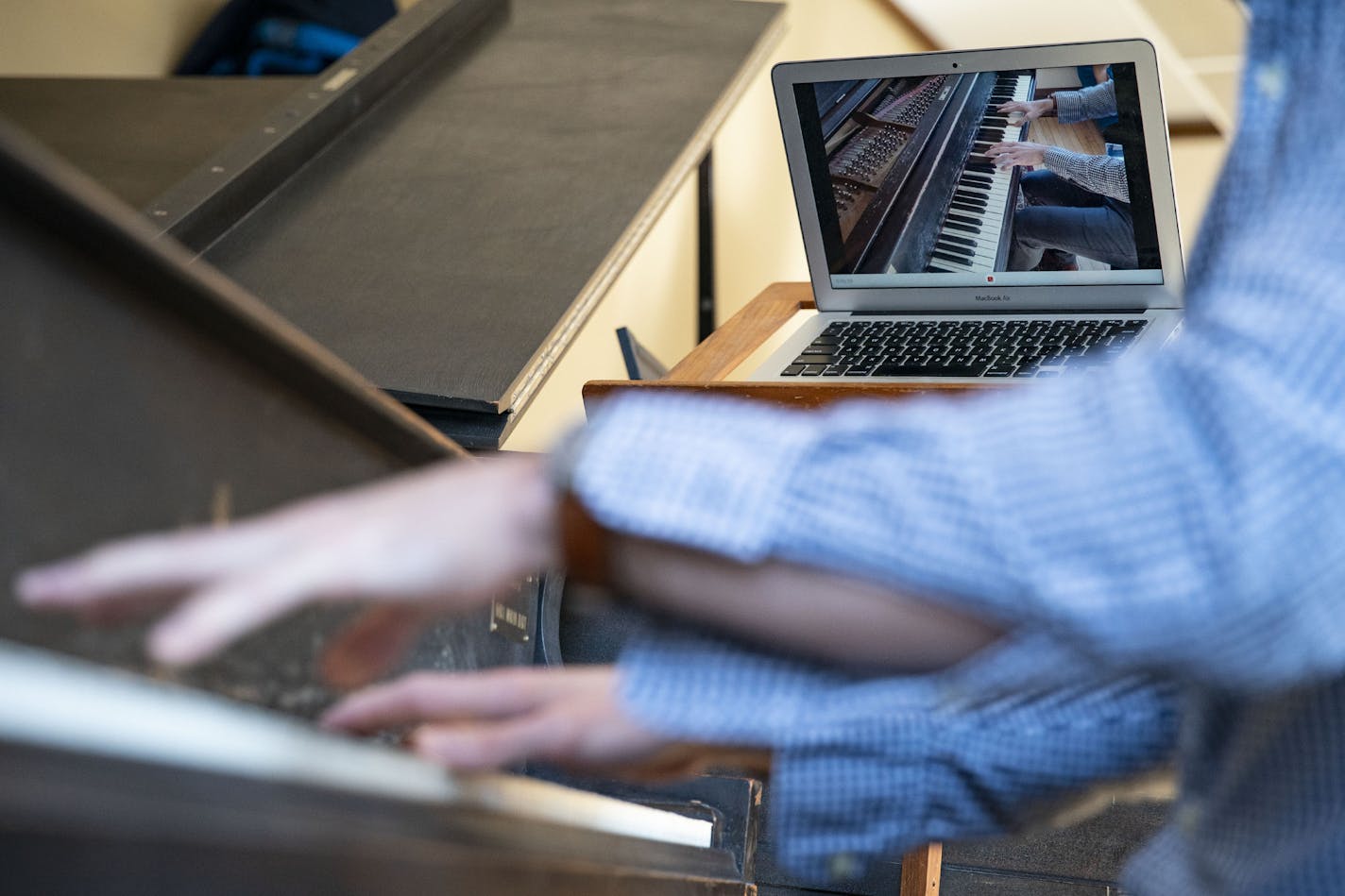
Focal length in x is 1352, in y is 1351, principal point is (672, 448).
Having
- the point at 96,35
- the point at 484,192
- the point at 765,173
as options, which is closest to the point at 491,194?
the point at 484,192

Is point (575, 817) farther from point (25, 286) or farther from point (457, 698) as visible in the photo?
point (25, 286)

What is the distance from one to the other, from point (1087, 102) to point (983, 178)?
5.2 inches

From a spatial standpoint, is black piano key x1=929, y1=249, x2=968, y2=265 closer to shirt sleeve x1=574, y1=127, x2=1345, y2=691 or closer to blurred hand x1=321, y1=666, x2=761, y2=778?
blurred hand x1=321, y1=666, x2=761, y2=778

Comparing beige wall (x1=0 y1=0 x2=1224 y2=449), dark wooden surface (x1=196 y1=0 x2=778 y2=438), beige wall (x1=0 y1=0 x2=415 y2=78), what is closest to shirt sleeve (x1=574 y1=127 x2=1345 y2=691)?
dark wooden surface (x1=196 y1=0 x2=778 y2=438)

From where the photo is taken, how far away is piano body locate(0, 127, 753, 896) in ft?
0.93

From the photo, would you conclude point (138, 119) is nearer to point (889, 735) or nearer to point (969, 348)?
point (969, 348)

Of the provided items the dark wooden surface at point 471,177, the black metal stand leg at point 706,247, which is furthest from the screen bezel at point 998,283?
the black metal stand leg at point 706,247

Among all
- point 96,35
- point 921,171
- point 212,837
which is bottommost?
point 212,837

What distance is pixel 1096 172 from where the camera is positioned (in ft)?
4.74

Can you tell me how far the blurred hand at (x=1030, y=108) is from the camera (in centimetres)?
147

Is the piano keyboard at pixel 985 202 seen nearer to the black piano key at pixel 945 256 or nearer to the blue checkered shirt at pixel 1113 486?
the black piano key at pixel 945 256

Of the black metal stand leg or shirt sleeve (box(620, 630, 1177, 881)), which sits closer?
shirt sleeve (box(620, 630, 1177, 881))

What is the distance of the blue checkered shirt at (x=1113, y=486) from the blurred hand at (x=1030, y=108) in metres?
1.04

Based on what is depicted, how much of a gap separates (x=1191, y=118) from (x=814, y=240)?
6.13 metres
